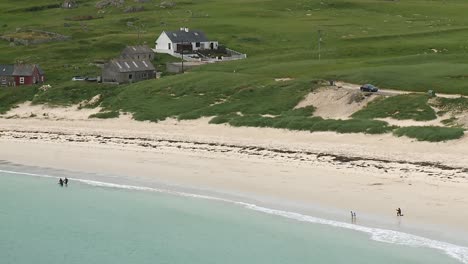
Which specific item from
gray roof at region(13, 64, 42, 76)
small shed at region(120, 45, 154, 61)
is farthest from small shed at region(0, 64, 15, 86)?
small shed at region(120, 45, 154, 61)

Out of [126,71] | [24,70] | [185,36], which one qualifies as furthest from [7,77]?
[185,36]

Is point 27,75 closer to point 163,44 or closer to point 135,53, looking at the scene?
point 135,53

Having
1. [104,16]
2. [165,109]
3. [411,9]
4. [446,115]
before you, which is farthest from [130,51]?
[411,9]

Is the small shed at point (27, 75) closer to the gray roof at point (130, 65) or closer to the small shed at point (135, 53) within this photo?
the gray roof at point (130, 65)

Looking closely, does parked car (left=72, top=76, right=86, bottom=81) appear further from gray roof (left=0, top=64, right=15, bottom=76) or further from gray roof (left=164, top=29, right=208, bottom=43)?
Answer: gray roof (left=164, top=29, right=208, bottom=43)

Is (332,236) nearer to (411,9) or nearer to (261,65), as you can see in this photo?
(261,65)

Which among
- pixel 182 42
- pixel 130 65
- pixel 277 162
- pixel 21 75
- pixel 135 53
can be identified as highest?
pixel 182 42

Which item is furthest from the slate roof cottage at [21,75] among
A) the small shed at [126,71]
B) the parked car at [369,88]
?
the parked car at [369,88]
